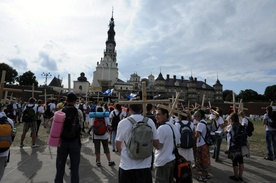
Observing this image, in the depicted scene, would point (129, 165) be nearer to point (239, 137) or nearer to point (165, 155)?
point (165, 155)

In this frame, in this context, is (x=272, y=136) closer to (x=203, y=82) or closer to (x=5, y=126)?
(x=5, y=126)

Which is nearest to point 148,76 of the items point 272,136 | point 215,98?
point 215,98

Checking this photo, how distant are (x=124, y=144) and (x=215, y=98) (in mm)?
120656

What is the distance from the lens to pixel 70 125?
4359 mm

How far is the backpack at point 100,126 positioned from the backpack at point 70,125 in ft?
6.83

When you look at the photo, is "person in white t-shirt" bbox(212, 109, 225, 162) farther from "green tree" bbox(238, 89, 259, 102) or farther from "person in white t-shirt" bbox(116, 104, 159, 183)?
"green tree" bbox(238, 89, 259, 102)

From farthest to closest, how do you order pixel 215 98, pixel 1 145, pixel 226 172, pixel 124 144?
pixel 215 98
pixel 226 172
pixel 1 145
pixel 124 144

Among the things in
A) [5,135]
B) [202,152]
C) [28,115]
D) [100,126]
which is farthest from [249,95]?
[5,135]

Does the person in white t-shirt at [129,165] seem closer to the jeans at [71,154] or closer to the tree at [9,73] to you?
the jeans at [71,154]

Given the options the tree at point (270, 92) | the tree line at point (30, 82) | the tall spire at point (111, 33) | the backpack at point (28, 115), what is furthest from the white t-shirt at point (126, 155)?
the tall spire at point (111, 33)

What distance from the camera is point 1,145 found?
3920mm

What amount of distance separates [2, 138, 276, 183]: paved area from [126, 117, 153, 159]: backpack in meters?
2.76

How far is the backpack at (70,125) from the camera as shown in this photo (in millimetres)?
4336

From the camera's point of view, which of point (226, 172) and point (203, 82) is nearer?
point (226, 172)
